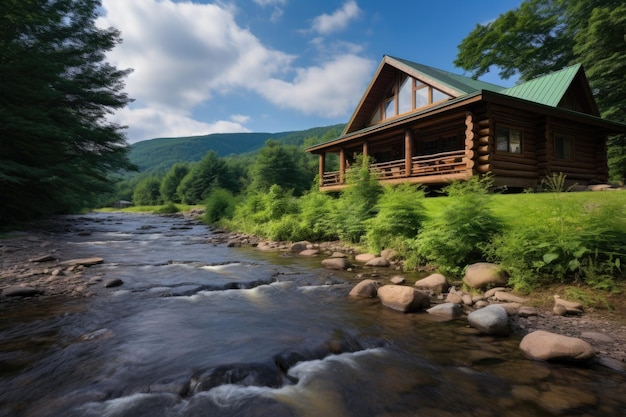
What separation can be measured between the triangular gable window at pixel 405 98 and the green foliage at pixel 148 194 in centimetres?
8114

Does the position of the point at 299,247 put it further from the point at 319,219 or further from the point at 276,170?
the point at 276,170

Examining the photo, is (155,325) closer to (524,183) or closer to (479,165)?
(479,165)

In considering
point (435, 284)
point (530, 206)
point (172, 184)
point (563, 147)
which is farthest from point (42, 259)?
point (172, 184)

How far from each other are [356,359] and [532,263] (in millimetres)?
4147

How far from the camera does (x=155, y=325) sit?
15.9ft

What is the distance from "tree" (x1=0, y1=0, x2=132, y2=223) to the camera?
13828mm

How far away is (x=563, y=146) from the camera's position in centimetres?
1569

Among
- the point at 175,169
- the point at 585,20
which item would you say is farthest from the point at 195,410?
the point at 175,169

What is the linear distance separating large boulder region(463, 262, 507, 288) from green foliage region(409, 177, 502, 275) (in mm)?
497

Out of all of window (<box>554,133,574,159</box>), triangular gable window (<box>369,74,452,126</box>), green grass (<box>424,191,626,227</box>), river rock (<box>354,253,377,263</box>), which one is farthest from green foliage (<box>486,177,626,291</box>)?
triangular gable window (<box>369,74,452,126</box>)

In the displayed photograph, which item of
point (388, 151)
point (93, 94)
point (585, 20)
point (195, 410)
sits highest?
point (585, 20)

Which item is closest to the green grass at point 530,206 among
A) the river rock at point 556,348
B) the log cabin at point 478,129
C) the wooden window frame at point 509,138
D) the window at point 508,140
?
the river rock at point 556,348

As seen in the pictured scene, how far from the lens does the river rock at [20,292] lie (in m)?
5.96

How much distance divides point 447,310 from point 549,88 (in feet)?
57.6
